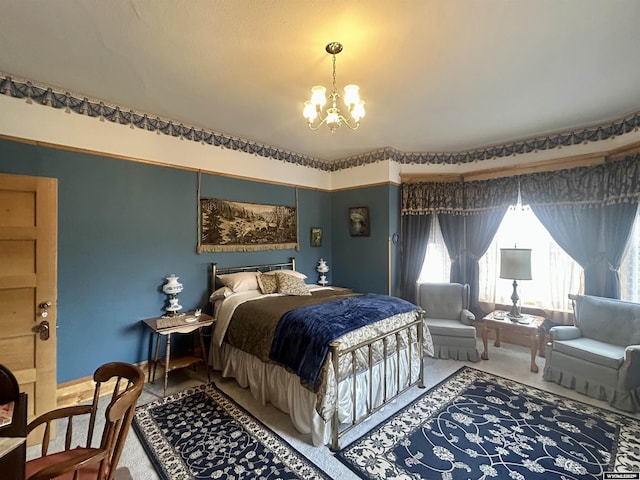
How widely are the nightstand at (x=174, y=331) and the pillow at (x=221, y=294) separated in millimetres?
263

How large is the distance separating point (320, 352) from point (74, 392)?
104 inches

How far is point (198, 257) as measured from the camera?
12.6ft

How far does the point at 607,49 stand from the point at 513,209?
239cm

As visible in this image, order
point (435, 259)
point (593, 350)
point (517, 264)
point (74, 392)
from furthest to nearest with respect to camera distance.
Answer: point (435, 259)
point (517, 264)
point (593, 350)
point (74, 392)

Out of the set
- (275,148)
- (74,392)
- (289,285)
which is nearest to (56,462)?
(74,392)

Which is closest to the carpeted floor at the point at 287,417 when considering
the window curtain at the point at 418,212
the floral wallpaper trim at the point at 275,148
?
the window curtain at the point at 418,212

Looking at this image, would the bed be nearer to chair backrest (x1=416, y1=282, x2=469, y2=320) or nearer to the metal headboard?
the metal headboard

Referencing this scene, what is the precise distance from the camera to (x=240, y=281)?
3.80m

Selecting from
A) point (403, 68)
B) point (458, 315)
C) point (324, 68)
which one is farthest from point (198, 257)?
point (458, 315)

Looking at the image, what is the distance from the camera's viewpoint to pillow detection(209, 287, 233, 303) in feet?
11.9

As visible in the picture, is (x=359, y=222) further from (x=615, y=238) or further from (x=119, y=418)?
(x=119, y=418)

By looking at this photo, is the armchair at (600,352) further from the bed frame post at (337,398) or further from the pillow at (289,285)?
the pillow at (289,285)

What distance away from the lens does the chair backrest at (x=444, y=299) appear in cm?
420

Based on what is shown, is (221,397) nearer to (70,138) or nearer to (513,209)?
(70,138)
